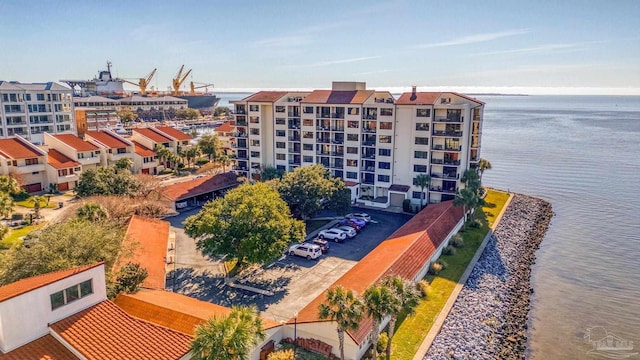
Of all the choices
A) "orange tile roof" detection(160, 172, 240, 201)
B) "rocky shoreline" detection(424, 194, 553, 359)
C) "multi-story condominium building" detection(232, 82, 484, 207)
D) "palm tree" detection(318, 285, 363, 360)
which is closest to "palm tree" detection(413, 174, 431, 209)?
"multi-story condominium building" detection(232, 82, 484, 207)

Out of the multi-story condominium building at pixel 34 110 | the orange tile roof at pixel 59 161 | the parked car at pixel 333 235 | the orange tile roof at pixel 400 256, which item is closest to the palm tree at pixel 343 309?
the orange tile roof at pixel 400 256

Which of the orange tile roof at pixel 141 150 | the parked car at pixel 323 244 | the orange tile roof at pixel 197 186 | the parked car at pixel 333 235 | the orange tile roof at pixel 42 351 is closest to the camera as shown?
the orange tile roof at pixel 42 351

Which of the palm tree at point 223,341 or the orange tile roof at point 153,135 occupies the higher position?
the orange tile roof at point 153,135

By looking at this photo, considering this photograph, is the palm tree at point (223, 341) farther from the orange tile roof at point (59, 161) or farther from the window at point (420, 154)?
the orange tile roof at point (59, 161)

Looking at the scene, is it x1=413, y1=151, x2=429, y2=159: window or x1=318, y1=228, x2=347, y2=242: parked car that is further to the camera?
x1=413, y1=151, x2=429, y2=159: window

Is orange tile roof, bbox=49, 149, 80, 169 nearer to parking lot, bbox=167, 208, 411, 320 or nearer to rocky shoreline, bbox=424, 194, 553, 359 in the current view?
parking lot, bbox=167, 208, 411, 320

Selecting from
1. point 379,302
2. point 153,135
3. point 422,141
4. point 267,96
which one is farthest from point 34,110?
point 379,302
